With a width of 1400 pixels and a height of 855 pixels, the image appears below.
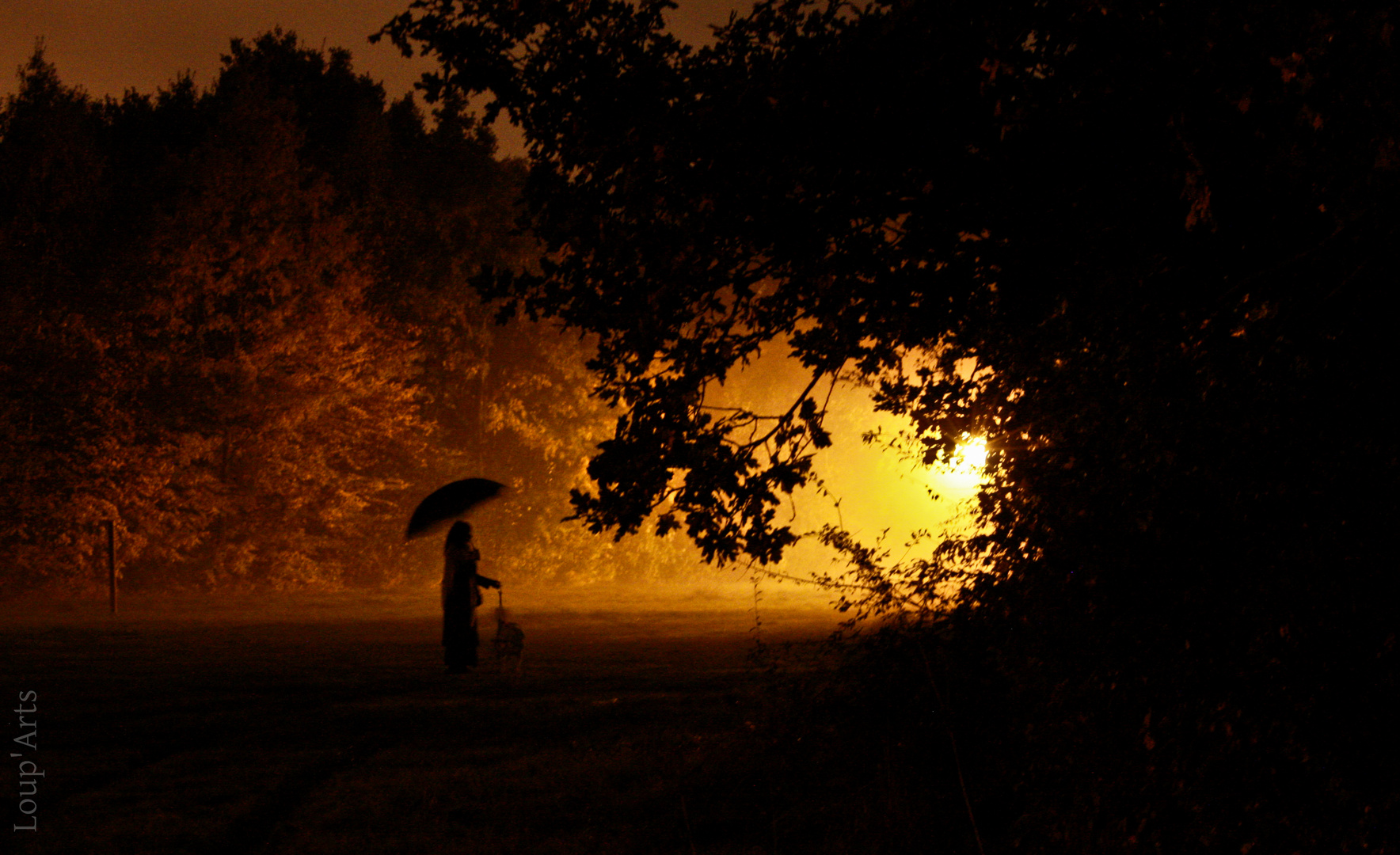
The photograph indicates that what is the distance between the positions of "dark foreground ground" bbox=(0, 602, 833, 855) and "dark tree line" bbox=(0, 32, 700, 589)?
40.8 ft

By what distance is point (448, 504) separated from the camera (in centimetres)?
1329

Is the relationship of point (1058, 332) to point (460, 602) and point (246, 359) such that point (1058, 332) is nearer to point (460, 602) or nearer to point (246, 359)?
point (460, 602)

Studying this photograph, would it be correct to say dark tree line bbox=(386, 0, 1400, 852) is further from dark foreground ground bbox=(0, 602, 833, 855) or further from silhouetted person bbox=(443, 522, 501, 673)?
silhouetted person bbox=(443, 522, 501, 673)

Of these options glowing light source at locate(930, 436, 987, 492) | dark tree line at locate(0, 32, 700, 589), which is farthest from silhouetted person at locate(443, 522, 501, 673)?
dark tree line at locate(0, 32, 700, 589)

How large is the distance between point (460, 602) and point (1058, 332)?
32.3 ft

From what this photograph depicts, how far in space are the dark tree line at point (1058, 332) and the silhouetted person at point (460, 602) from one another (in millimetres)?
7098

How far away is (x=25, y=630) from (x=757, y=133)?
18.1 metres

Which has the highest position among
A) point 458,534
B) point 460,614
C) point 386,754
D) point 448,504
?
point 448,504

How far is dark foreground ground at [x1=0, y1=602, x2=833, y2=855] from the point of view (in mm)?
6582

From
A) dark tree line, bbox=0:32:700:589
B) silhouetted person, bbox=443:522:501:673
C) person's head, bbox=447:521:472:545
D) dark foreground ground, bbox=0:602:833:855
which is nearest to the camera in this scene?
dark foreground ground, bbox=0:602:833:855

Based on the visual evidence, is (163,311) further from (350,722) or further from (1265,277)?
(1265,277)

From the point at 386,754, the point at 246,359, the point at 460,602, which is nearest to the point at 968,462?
the point at 386,754

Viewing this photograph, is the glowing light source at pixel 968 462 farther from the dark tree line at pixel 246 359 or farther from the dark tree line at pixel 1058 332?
the dark tree line at pixel 246 359

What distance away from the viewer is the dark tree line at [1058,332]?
397 cm
